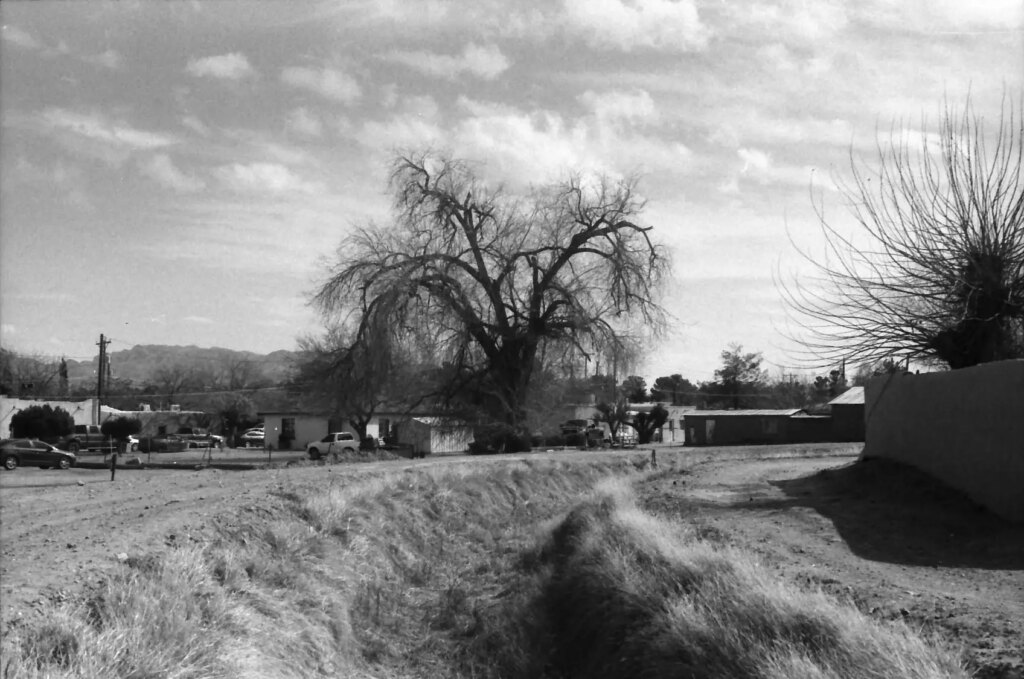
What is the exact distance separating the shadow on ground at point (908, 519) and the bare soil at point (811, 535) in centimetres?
3

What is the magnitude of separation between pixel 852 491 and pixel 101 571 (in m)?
12.9

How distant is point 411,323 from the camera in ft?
143

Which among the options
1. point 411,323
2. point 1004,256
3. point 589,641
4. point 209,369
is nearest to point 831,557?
point 589,641

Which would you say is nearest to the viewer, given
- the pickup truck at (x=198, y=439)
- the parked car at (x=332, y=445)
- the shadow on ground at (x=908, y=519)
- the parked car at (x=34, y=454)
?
the shadow on ground at (x=908, y=519)

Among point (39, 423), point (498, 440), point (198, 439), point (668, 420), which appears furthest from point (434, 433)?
point (668, 420)

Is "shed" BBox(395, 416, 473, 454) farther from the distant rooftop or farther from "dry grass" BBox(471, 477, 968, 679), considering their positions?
"dry grass" BBox(471, 477, 968, 679)

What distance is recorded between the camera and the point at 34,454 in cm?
3809

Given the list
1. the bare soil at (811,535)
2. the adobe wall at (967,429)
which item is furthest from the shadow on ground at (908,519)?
the adobe wall at (967,429)

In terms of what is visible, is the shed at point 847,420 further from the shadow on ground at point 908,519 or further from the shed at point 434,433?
the shadow on ground at point 908,519

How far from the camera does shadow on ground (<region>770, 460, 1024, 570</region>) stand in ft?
39.6

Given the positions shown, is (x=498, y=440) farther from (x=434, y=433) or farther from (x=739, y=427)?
(x=739, y=427)

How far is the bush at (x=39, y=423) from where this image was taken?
2132 inches

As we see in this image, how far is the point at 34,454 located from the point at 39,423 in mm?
18828

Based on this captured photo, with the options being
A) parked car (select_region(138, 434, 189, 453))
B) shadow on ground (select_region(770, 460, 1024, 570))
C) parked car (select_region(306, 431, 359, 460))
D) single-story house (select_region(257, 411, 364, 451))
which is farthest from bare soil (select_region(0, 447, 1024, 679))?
single-story house (select_region(257, 411, 364, 451))
